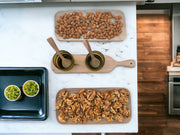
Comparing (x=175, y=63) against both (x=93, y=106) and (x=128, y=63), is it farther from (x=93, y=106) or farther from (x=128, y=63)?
(x=93, y=106)

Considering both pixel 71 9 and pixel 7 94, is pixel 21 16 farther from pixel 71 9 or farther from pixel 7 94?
pixel 7 94

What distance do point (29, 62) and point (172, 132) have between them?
2.14 metres

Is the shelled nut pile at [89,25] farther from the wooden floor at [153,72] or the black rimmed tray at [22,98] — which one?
the wooden floor at [153,72]

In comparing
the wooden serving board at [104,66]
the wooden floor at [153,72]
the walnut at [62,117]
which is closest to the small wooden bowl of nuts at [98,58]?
the wooden serving board at [104,66]

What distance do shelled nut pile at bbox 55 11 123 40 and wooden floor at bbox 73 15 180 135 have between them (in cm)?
146

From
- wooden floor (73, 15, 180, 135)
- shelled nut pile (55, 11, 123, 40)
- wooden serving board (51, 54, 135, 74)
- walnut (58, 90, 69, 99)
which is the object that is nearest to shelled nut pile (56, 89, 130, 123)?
walnut (58, 90, 69, 99)

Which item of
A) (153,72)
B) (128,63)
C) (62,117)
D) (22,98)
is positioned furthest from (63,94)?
(153,72)

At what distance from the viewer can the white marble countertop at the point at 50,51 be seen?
103 cm

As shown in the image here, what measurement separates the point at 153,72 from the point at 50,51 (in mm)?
1782

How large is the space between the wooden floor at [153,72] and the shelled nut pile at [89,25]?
1.46 m

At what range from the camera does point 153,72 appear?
7.80ft

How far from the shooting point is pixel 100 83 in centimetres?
103

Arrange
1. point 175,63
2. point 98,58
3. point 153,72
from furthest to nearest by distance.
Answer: point 153,72, point 175,63, point 98,58

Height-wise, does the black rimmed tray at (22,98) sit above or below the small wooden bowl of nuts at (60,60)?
below
